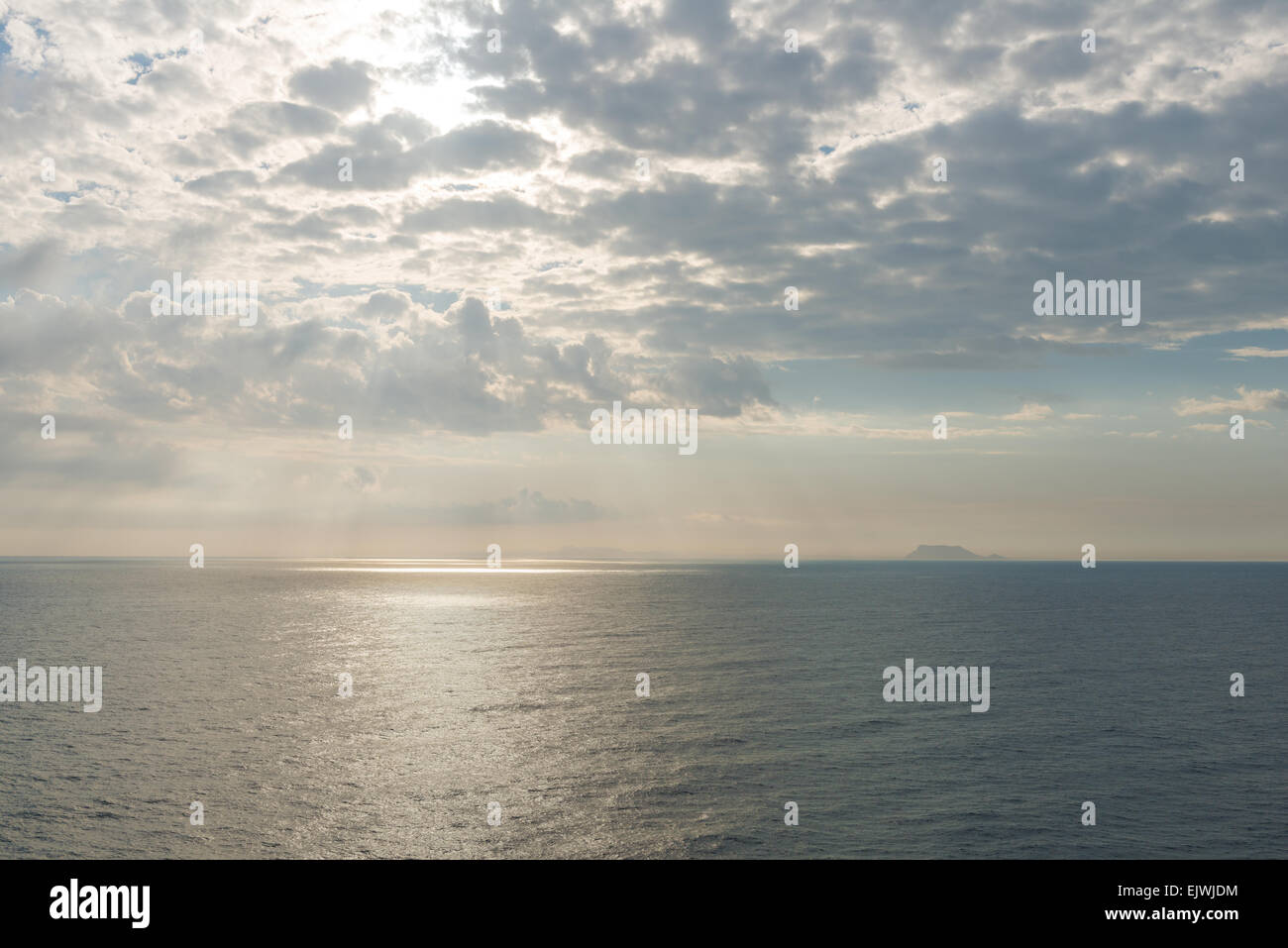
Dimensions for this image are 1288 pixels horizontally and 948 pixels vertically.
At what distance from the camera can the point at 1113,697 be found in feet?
247

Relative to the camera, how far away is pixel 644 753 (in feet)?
181

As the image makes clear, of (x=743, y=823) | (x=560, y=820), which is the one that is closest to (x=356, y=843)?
(x=560, y=820)

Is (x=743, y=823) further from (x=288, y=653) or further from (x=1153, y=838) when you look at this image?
(x=288, y=653)

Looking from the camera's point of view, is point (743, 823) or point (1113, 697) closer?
point (743, 823)

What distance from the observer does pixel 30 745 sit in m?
57.1

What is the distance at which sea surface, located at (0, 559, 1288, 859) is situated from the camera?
4072 cm

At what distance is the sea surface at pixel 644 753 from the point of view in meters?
40.7

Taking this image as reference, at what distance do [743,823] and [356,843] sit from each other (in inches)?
814

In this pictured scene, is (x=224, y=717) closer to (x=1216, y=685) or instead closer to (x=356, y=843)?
(x=356, y=843)
